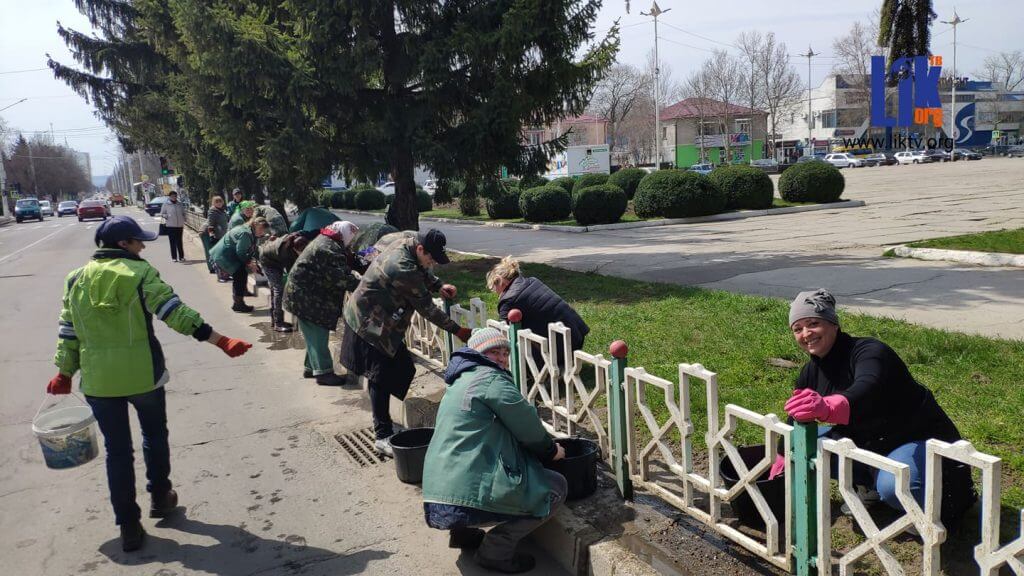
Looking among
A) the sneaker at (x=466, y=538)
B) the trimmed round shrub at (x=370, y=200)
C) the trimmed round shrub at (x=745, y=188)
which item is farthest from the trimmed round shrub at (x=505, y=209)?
the sneaker at (x=466, y=538)

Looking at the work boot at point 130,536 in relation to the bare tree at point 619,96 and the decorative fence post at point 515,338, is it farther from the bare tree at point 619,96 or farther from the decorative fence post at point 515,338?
the bare tree at point 619,96

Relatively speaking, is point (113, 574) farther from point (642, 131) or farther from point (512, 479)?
point (642, 131)

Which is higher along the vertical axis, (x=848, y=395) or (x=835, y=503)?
(x=848, y=395)

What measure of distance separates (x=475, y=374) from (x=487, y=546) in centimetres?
86

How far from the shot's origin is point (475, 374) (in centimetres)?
352

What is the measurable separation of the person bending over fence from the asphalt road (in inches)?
63.2

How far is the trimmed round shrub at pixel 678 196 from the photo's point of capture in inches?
826

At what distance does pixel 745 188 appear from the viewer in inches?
868

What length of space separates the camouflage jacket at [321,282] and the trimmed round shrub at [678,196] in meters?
15.8

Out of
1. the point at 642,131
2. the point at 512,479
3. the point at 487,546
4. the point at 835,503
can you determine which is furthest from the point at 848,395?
the point at 642,131

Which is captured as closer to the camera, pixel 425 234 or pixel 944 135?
pixel 425 234

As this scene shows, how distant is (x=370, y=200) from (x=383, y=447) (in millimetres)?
34818

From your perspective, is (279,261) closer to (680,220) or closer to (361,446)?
A: (361,446)

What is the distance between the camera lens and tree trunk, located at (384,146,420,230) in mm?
12422
